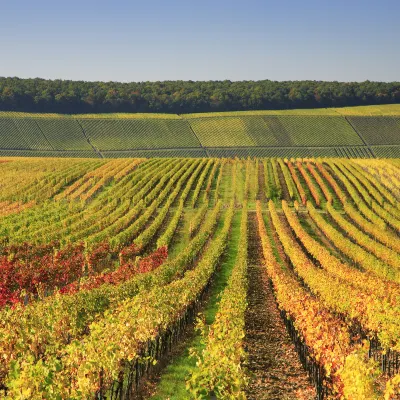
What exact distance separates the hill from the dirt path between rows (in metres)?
84.6

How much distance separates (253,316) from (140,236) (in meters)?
20.6

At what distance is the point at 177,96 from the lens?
157m

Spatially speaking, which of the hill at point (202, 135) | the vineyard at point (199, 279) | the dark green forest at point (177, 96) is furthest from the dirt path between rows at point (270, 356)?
the dark green forest at point (177, 96)

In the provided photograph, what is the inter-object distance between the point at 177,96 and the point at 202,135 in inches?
1326

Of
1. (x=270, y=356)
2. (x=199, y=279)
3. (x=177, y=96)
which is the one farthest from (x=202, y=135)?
(x=270, y=356)

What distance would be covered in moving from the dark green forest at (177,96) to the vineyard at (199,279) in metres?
60.2

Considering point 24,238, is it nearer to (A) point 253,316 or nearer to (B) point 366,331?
(A) point 253,316

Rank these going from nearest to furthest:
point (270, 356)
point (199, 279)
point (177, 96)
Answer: point (270, 356)
point (199, 279)
point (177, 96)

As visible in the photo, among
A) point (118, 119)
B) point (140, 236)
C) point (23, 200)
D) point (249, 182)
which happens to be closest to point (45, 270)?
point (140, 236)

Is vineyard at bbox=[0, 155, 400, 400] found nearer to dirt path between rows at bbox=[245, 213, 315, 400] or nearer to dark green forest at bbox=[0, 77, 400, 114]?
dirt path between rows at bbox=[245, 213, 315, 400]

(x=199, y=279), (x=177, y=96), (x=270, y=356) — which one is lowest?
(x=270, y=356)

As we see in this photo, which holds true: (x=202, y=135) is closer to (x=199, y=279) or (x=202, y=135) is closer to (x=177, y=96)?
(x=177, y=96)

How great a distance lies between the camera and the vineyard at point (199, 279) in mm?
15258

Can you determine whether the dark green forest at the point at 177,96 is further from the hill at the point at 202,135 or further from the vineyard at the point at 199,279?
the vineyard at the point at 199,279
